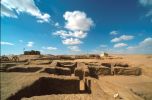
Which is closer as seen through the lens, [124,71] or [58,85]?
[58,85]

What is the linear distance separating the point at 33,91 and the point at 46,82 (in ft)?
5.06

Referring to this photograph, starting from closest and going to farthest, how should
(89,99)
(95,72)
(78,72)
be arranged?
(89,99) → (78,72) → (95,72)

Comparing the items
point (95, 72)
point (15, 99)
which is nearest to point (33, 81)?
point (15, 99)

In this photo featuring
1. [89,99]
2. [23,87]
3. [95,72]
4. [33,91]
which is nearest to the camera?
[89,99]

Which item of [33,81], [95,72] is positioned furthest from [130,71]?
[33,81]

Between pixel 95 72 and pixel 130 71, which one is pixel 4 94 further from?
pixel 130 71

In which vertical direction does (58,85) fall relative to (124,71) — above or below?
below

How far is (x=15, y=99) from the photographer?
523 centimetres

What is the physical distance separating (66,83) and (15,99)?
3297mm

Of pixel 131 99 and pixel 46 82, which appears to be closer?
pixel 131 99

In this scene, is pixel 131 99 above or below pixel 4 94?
below

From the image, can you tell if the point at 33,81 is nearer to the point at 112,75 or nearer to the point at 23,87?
the point at 23,87

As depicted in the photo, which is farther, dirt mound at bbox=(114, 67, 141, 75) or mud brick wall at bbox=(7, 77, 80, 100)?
dirt mound at bbox=(114, 67, 141, 75)

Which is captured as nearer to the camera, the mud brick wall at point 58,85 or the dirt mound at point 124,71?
the mud brick wall at point 58,85
